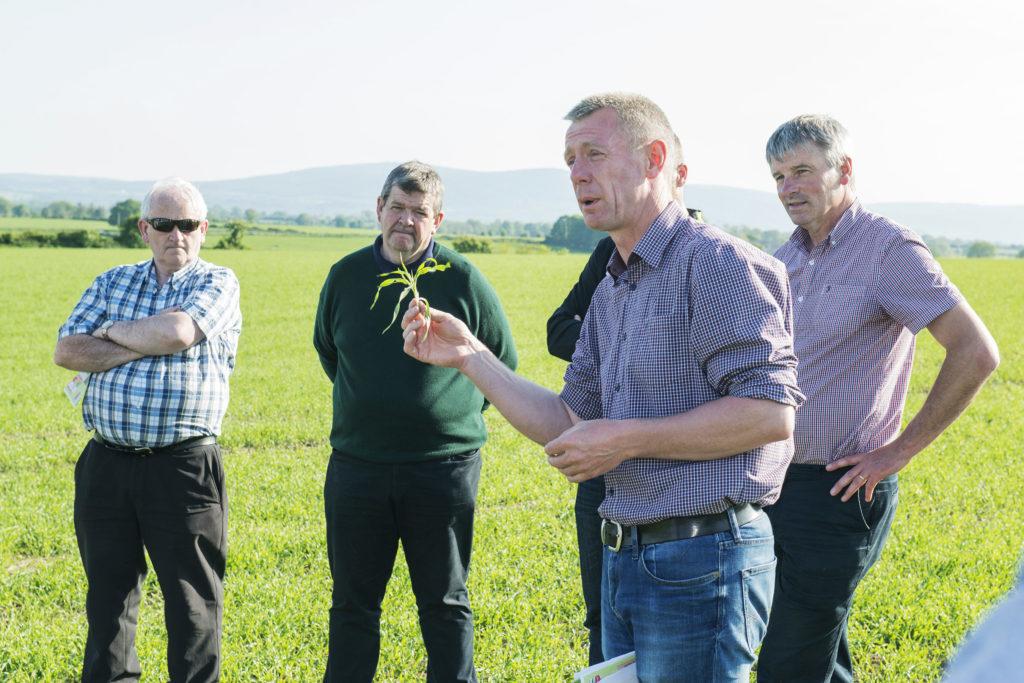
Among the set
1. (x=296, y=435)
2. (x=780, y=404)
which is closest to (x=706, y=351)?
(x=780, y=404)

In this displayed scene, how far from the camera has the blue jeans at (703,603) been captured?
108 inches

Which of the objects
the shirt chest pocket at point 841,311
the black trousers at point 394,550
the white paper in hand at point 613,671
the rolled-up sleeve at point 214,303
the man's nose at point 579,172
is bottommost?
the black trousers at point 394,550

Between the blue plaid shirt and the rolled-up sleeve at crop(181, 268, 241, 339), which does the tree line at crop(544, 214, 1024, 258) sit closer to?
the rolled-up sleeve at crop(181, 268, 241, 339)

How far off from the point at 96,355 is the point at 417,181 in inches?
70.3

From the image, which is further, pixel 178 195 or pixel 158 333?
pixel 178 195

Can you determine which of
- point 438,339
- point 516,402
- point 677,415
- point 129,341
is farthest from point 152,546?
point 677,415

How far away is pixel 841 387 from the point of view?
3.86m

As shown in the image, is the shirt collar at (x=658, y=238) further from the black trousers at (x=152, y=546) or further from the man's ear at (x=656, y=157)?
the black trousers at (x=152, y=546)

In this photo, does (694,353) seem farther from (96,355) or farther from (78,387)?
(78,387)

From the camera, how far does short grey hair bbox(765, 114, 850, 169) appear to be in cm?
395

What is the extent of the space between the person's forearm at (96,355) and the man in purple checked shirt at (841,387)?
3.13 m

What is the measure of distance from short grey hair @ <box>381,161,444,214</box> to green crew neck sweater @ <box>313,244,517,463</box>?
0.97ft

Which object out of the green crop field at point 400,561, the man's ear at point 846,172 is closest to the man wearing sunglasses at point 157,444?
the green crop field at point 400,561

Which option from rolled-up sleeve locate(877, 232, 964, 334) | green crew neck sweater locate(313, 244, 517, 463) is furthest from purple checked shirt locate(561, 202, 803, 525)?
green crew neck sweater locate(313, 244, 517, 463)
